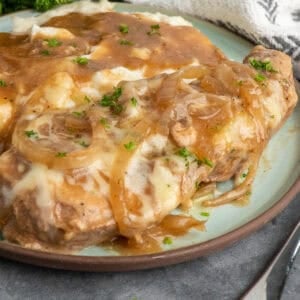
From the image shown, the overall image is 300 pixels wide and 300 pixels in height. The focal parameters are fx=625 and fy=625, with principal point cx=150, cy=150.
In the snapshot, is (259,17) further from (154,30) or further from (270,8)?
(154,30)

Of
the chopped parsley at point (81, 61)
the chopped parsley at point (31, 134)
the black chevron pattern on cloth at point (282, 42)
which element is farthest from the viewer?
the black chevron pattern on cloth at point (282, 42)

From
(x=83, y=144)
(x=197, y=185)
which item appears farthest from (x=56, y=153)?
(x=197, y=185)

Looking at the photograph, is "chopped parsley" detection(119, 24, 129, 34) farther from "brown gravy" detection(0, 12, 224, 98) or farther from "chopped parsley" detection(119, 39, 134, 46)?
"chopped parsley" detection(119, 39, 134, 46)

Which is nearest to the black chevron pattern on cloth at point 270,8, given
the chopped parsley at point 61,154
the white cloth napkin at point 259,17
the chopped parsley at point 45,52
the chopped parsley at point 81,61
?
the white cloth napkin at point 259,17

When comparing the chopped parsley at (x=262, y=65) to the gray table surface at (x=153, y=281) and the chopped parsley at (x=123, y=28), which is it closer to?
the chopped parsley at (x=123, y=28)

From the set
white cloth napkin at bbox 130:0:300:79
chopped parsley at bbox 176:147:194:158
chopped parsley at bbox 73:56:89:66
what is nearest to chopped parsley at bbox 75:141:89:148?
chopped parsley at bbox 176:147:194:158

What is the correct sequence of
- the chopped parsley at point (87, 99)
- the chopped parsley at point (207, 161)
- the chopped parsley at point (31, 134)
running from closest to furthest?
1. the chopped parsley at point (31, 134)
2. the chopped parsley at point (207, 161)
3. the chopped parsley at point (87, 99)

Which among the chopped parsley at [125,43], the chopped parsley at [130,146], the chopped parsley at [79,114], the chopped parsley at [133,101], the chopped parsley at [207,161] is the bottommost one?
the chopped parsley at [125,43]
